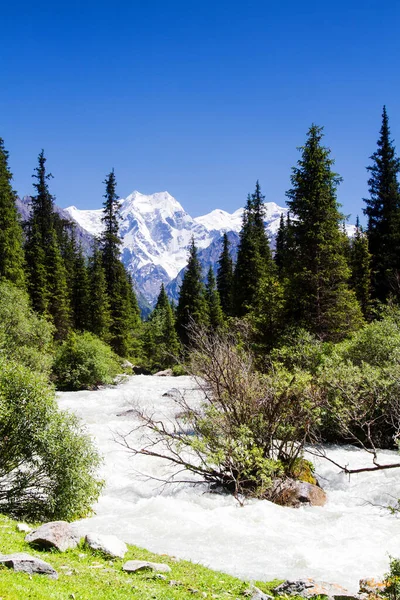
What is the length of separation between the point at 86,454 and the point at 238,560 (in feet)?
13.9

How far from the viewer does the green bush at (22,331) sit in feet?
84.6

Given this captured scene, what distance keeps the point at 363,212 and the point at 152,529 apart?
125ft

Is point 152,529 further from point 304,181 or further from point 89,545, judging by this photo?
point 304,181

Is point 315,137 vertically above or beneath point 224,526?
above

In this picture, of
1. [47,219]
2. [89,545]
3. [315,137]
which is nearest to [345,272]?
[315,137]

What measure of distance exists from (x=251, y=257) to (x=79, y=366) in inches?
1051

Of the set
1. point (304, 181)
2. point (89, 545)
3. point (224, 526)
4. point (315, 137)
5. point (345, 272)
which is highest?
point (315, 137)

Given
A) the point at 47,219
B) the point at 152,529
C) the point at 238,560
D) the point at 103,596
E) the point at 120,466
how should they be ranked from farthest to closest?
the point at 47,219 < the point at 120,466 < the point at 152,529 < the point at 238,560 < the point at 103,596

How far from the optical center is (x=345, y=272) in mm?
27109

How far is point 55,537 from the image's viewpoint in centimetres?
812

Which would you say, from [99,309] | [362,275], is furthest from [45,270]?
[362,275]

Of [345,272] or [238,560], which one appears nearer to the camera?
[238,560]

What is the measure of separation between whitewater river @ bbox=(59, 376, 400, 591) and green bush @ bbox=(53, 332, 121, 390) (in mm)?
16531

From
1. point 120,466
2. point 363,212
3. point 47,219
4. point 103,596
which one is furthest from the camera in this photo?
point 47,219
